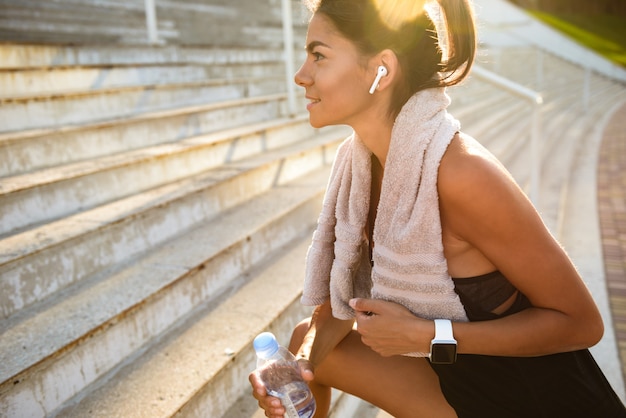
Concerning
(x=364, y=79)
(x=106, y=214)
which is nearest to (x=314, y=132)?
(x=106, y=214)

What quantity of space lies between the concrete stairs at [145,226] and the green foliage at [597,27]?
2175cm

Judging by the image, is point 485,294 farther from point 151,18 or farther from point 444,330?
point 151,18

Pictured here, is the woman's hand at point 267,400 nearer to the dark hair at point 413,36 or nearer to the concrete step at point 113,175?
the dark hair at point 413,36

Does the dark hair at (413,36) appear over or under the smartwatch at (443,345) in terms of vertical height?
over

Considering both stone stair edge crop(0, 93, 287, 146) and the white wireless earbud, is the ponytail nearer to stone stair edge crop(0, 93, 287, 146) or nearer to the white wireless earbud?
the white wireless earbud

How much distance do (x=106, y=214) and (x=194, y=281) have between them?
53 centimetres

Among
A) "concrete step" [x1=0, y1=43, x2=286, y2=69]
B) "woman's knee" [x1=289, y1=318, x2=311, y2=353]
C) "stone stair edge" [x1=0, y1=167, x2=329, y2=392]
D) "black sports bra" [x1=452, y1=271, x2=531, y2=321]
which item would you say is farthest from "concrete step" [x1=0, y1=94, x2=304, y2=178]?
"black sports bra" [x1=452, y1=271, x2=531, y2=321]

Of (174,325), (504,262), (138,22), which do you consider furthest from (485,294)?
(138,22)

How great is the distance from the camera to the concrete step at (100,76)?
→ 2984 millimetres

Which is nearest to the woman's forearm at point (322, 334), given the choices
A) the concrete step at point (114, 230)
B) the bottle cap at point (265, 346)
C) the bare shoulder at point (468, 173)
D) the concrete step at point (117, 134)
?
the bottle cap at point (265, 346)

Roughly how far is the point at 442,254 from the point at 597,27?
31.3 m

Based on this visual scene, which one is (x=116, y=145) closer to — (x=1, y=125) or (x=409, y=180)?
(x=1, y=125)

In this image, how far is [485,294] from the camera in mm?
1358

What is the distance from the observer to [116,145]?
307cm
